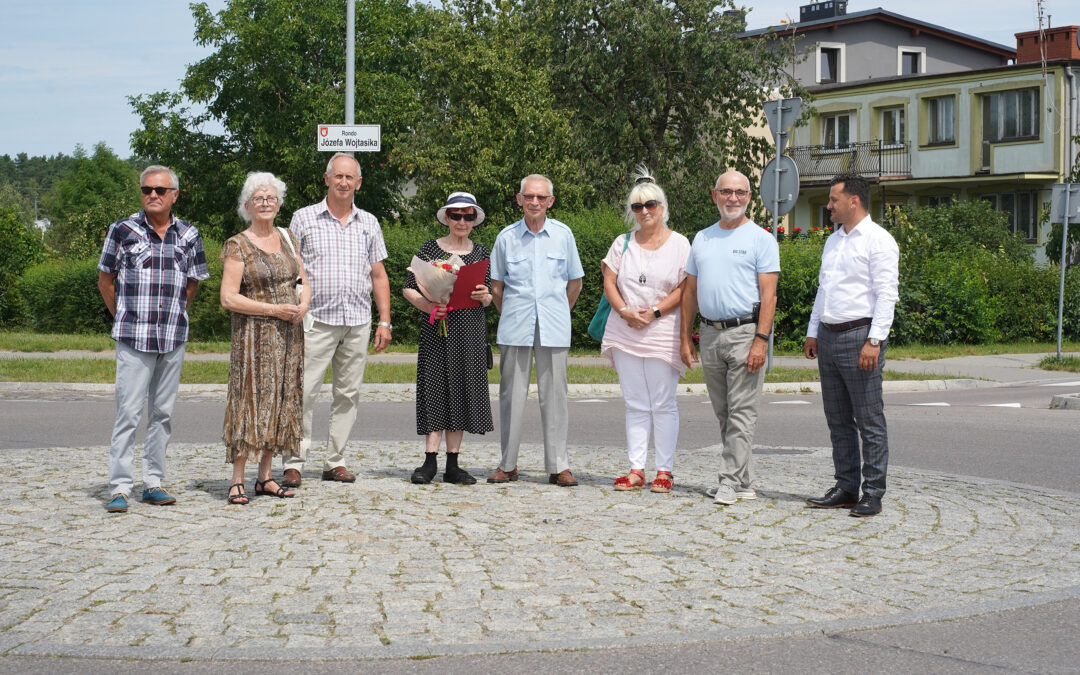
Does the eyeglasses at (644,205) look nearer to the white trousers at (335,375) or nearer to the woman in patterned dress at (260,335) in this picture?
the white trousers at (335,375)

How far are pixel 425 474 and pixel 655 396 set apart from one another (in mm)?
1679

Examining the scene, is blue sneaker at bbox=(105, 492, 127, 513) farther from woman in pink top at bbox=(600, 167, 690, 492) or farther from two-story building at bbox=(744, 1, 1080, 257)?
two-story building at bbox=(744, 1, 1080, 257)

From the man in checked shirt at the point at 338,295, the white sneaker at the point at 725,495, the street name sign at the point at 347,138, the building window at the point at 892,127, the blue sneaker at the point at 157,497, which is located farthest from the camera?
the building window at the point at 892,127

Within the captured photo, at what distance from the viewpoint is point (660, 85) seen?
3166 cm

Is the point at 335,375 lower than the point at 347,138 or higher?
lower

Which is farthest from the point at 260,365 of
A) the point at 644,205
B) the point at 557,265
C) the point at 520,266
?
the point at 644,205

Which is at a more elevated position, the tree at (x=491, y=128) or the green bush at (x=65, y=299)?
the tree at (x=491, y=128)

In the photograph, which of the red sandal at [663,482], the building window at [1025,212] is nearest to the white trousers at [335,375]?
the red sandal at [663,482]

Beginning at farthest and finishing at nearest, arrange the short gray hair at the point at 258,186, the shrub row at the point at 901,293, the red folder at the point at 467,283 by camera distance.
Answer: the shrub row at the point at 901,293 → the red folder at the point at 467,283 → the short gray hair at the point at 258,186

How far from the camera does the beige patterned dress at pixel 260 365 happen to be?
760 centimetres

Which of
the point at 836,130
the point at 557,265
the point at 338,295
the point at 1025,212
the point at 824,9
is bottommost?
the point at 338,295

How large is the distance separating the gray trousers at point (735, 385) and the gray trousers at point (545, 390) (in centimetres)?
109

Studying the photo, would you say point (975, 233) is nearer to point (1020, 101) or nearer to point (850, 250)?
point (1020, 101)

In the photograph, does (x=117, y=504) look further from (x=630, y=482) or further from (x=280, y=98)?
(x=280, y=98)
